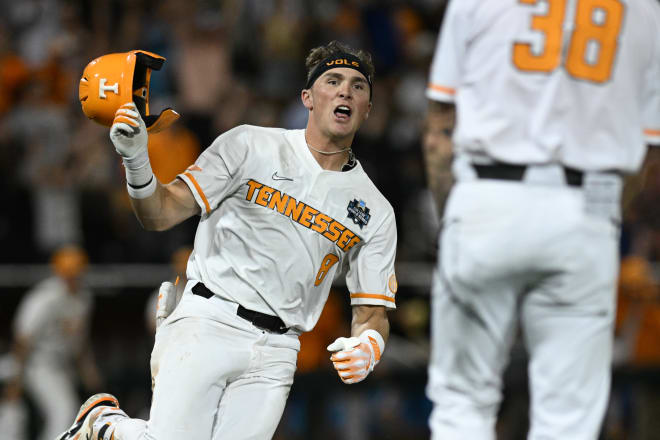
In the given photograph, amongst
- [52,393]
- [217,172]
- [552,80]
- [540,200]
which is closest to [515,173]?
[540,200]

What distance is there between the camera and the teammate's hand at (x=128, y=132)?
3732 mm

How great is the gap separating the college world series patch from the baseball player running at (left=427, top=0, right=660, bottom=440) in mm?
572

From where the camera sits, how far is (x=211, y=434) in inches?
163

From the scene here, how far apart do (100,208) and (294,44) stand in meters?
2.66

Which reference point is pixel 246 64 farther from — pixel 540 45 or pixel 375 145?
pixel 540 45

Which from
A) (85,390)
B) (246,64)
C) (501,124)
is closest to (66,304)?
(85,390)

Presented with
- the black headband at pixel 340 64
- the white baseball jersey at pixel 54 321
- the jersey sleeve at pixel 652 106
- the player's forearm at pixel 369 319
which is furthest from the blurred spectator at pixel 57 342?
the jersey sleeve at pixel 652 106

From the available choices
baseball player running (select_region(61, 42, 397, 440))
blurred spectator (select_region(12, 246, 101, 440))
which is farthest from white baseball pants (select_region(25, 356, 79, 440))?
baseball player running (select_region(61, 42, 397, 440))

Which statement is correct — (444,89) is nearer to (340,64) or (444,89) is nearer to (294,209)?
(340,64)

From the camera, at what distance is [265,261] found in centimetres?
419

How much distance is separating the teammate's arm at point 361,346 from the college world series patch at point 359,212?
0.37m

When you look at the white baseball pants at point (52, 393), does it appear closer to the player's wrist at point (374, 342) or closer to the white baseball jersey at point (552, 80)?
the player's wrist at point (374, 342)

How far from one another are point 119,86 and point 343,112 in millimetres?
931

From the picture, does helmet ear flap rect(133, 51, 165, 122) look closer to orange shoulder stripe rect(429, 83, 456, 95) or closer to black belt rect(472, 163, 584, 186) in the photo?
orange shoulder stripe rect(429, 83, 456, 95)
